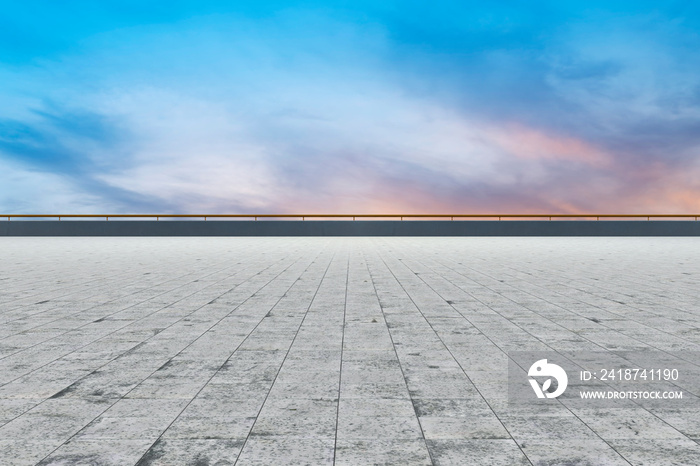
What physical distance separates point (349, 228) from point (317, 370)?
29040 millimetres

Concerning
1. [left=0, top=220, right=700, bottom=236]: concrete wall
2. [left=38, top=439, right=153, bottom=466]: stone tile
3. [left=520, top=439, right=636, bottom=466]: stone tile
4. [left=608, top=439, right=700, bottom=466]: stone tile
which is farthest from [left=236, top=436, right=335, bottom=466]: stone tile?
[left=0, top=220, right=700, bottom=236]: concrete wall

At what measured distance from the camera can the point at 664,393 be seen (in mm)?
3713

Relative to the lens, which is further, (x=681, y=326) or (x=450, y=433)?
(x=681, y=326)

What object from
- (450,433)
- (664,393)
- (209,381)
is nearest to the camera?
(450,433)

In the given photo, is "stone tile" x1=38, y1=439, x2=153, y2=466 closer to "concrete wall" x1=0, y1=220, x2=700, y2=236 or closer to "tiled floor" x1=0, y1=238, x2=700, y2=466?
"tiled floor" x1=0, y1=238, x2=700, y2=466

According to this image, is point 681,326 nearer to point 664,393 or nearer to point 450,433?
point 664,393

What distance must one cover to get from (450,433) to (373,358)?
1.65m

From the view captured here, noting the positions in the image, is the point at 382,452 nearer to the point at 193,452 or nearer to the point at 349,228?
the point at 193,452

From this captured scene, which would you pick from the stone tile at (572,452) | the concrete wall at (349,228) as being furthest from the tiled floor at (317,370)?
the concrete wall at (349,228)

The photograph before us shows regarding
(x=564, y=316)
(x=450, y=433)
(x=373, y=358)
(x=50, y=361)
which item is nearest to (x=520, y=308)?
(x=564, y=316)

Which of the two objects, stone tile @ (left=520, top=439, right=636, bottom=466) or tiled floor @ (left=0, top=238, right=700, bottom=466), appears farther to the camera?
tiled floor @ (left=0, top=238, right=700, bottom=466)

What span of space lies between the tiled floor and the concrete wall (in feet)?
77.5

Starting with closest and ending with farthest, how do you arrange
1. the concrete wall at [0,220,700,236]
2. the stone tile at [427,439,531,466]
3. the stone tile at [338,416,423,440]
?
the stone tile at [427,439,531,466]
the stone tile at [338,416,423,440]
the concrete wall at [0,220,700,236]

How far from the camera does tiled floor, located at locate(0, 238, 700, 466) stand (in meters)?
2.82
